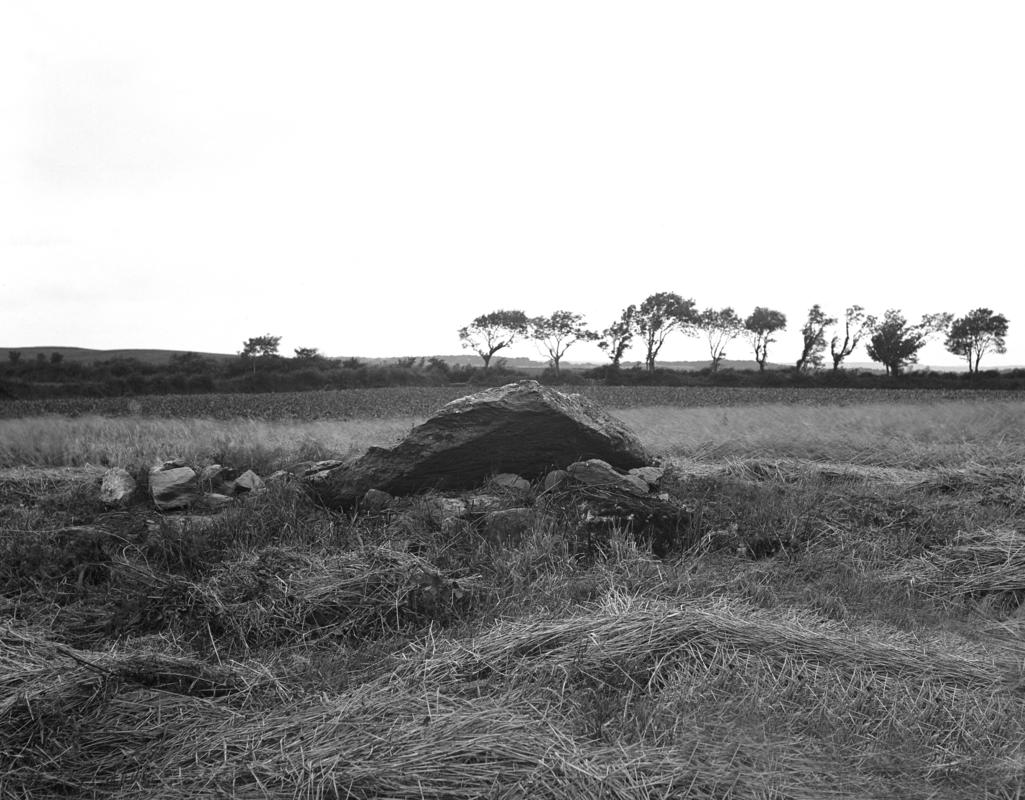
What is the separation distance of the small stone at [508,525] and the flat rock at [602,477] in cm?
95

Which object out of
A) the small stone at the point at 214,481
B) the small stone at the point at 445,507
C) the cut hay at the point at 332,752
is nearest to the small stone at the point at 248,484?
the small stone at the point at 214,481

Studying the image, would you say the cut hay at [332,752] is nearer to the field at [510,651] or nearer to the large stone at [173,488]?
the field at [510,651]

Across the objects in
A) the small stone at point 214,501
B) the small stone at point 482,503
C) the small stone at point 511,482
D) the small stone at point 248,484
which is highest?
the small stone at point 511,482

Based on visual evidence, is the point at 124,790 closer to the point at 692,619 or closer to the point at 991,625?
the point at 692,619

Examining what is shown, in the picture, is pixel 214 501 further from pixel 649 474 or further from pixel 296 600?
pixel 649 474

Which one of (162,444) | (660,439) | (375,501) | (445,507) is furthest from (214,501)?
(660,439)

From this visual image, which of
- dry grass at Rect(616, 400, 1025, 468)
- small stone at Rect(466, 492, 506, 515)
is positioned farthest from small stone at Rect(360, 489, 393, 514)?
dry grass at Rect(616, 400, 1025, 468)

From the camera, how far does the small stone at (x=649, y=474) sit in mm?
6412

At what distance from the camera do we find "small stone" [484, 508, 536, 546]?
4.86 metres

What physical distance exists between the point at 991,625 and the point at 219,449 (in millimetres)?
8189

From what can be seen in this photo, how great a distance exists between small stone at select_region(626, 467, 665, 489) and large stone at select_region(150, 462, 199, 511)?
4599 mm

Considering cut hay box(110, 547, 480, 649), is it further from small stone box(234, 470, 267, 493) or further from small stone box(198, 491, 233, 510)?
small stone box(234, 470, 267, 493)

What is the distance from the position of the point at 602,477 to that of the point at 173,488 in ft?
14.3

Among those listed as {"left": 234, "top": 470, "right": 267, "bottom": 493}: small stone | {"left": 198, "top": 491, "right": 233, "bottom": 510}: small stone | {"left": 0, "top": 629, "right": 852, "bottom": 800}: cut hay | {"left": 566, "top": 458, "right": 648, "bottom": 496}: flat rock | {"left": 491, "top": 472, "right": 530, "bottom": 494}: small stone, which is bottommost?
{"left": 0, "top": 629, "right": 852, "bottom": 800}: cut hay
